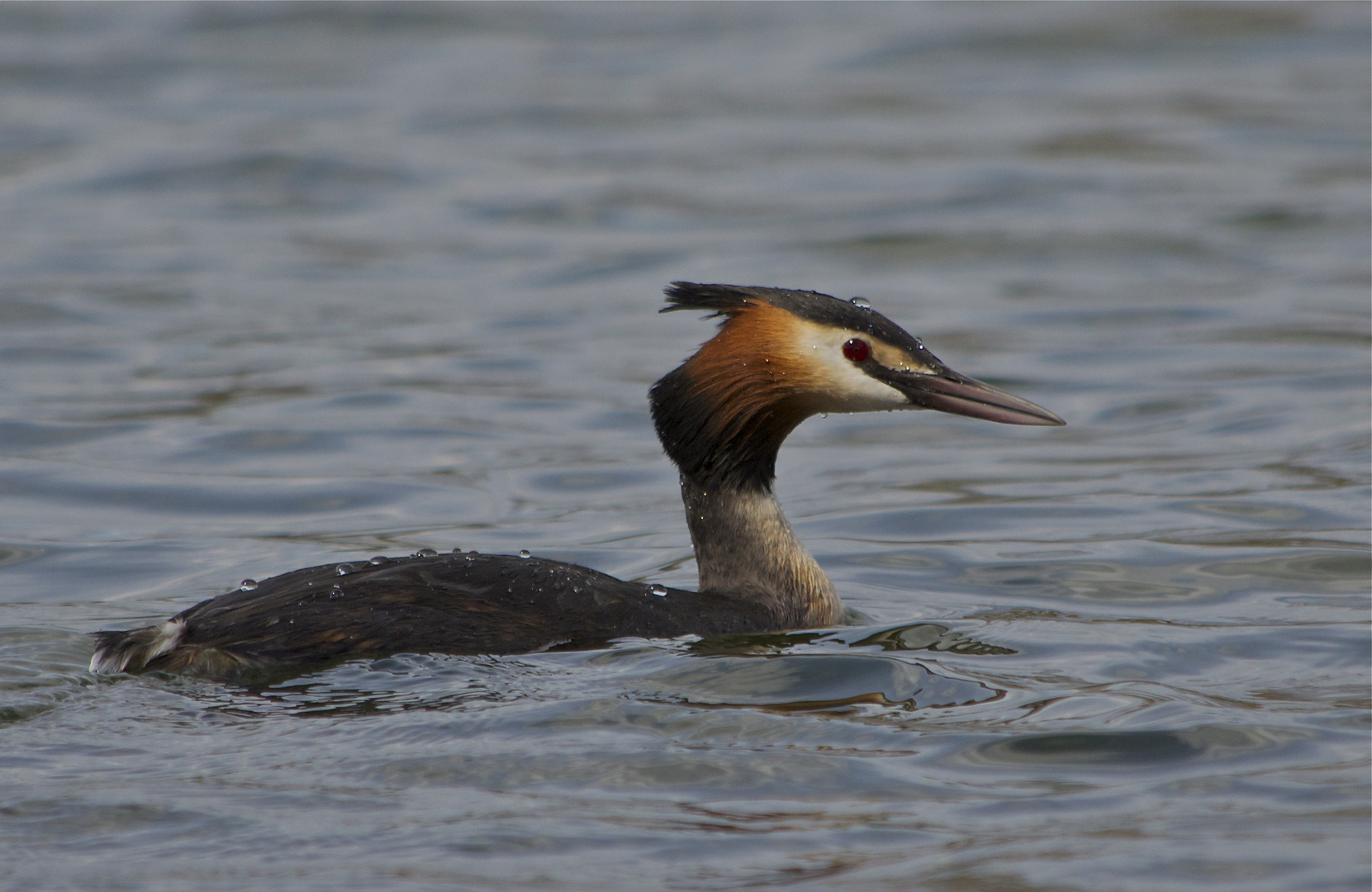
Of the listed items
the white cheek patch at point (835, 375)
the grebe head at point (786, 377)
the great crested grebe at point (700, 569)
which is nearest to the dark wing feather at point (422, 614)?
the great crested grebe at point (700, 569)

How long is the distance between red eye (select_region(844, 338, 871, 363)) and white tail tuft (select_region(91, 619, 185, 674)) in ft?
7.66

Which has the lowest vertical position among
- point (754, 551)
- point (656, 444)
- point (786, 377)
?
point (754, 551)

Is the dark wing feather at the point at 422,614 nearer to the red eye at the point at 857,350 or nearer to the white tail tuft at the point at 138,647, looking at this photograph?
the white tail tuft at the point at 138,647

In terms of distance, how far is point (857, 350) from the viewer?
21.1ft

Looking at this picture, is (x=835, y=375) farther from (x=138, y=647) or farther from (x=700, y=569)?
(x=138, y=647)

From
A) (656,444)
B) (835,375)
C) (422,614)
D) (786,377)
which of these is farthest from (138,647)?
(656,444)

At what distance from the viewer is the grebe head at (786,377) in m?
6.38

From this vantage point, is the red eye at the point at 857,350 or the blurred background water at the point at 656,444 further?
the red eye at the point at 857,350

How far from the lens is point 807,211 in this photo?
55.9 feet

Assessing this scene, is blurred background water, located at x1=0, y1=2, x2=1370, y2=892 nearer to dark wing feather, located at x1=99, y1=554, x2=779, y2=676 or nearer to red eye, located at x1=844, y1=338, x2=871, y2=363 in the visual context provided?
dark wing feather, located at x1=99, y1=554, x2=779, y2=676

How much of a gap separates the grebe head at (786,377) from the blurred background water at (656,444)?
2.50 feet

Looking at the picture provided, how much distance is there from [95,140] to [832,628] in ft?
48.0

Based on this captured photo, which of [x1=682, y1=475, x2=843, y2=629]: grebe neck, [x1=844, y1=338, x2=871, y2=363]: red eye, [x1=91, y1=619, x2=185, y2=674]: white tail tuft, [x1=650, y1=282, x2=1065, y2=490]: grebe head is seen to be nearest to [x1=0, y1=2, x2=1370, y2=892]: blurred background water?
[x1=91, y1=619, x2=185, y2=674]: white tail tuft

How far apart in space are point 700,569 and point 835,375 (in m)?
0.89
